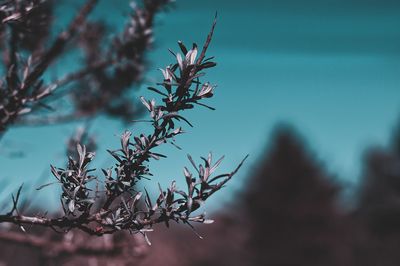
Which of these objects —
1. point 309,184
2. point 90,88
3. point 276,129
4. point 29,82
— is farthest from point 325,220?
point 29,82

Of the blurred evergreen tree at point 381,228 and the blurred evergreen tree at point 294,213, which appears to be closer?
the blurred evergreen tree at point 381,228

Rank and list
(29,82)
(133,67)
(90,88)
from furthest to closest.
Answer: (90,88) < (133,67) < (29,82)

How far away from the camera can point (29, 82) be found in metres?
1.86

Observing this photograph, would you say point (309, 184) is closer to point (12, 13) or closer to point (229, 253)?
point (229, 253)

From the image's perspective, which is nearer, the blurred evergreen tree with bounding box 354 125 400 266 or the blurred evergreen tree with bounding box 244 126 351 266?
the blurred evergreen tree with bounding box 354 125 400 266

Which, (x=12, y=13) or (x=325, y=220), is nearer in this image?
(x=12, y=13)

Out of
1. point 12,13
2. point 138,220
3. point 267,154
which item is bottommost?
point 138,220

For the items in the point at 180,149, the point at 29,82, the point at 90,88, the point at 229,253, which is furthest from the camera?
the point at 229,253

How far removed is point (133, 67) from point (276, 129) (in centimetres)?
1783

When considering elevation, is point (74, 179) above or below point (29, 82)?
below

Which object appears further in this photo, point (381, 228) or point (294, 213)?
point (294, 213)

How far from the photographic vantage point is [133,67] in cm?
308

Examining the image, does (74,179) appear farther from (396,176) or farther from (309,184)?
(396,176)

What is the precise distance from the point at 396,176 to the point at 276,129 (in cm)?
637
